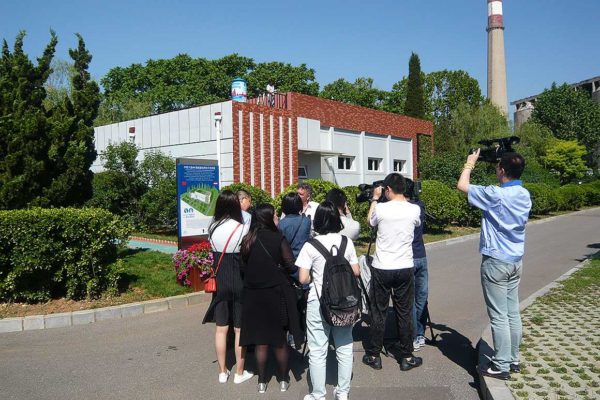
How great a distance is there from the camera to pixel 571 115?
5794 cm

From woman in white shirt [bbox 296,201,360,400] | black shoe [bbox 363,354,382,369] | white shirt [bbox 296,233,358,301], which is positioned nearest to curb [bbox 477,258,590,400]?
black shoe [bbox 363,354,382,369]

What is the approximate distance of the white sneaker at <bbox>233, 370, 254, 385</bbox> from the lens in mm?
4724

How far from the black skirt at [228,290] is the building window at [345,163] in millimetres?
21174

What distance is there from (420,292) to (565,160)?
44.1m

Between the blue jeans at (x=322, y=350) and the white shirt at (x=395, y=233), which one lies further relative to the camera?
the white shirt at (x=395, y=233)

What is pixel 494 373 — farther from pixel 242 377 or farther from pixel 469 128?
pixel 469 128

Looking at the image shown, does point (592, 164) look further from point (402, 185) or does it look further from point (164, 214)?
point (402, 185)

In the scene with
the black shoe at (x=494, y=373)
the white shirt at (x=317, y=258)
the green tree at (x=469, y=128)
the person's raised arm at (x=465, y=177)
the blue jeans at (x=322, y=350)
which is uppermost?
the green tree at (x=469, y=128)

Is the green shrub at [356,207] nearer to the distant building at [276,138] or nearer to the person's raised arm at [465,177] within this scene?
the distant building at [276,138]

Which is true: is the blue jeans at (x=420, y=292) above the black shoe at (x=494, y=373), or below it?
above

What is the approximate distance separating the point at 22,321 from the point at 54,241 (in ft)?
4.04

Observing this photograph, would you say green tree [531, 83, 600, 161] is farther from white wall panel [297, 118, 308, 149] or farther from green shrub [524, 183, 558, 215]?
white wall panel [297, 118, 308, 149]

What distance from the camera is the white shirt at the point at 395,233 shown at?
4.70 meters

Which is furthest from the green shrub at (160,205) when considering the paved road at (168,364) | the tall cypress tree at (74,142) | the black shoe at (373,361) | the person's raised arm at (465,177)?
the person's raised arm at (465,177)
